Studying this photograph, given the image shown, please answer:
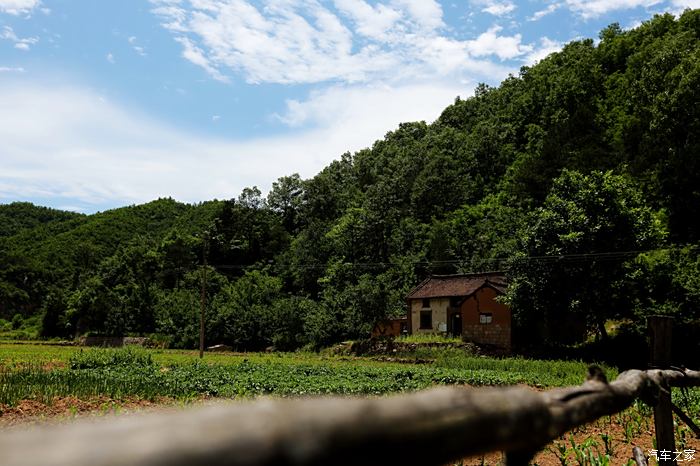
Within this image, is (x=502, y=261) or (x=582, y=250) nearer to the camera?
(x=582, y=250)

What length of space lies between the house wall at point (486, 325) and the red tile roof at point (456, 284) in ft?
2.29

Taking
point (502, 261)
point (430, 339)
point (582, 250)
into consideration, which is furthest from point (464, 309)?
point (582, 250)

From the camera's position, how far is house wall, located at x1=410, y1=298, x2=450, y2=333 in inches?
1612

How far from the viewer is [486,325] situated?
36.0 metres

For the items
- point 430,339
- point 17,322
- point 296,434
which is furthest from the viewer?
point 17,322

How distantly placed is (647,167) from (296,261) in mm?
40133

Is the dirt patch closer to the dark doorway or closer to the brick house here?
the brick house

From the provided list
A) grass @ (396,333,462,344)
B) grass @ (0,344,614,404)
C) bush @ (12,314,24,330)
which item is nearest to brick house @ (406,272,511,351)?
grass @ (396,333,462,344)

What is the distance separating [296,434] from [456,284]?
4128 cm

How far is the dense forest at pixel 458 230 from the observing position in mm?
28828

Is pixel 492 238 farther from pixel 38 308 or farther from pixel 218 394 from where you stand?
pixel 38 308

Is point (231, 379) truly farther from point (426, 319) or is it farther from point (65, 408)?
point (426, 319)

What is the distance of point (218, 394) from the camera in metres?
16.2

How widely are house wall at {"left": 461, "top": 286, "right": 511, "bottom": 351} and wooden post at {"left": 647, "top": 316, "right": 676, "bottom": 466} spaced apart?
2951cm
